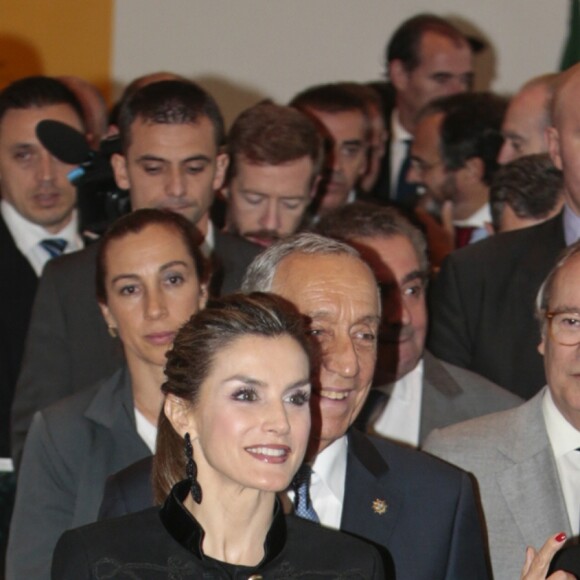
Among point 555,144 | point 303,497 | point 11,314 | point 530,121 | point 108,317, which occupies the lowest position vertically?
point 11,314

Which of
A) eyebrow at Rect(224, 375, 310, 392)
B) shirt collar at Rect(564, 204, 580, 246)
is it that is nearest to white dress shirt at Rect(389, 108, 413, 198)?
shirt collar at Rect(564, 204, 580, 246)

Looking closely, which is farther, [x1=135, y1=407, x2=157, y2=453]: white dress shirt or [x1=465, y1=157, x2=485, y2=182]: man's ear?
[x1=465, y1=157, x2=485, y2=182]: man's ear

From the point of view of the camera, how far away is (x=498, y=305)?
4.37m

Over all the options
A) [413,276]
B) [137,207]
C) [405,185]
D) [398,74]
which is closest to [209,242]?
[137,207]

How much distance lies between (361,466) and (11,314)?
76.6 inches

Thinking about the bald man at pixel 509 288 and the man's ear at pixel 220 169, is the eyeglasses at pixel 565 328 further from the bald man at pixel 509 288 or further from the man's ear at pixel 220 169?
the man's ear at pixel 220 169

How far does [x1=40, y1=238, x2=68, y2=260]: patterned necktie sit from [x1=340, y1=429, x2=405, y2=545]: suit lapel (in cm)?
211

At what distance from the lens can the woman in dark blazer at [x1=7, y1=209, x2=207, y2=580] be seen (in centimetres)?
373

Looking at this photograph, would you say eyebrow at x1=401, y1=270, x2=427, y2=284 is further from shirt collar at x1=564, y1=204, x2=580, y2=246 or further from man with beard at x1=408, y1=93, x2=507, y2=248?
man with beard at x1=408, y1=93, x2=507, y2=248

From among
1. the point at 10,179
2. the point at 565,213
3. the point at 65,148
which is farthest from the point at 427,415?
the point at 10,179

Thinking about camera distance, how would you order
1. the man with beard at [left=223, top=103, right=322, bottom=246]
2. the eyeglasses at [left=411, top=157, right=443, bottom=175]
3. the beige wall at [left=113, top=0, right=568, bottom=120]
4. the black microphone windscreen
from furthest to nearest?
the beige wall at [left=113, top=0, right=568, bottom=120], the eyeglasses at [left=411, top=157, right=443, bottom=175], the man with beard at [left=223, top=103, right=322, bottom=246], the black microphone windscreen

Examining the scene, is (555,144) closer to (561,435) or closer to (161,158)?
(561,435)

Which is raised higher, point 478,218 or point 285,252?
point 285,252

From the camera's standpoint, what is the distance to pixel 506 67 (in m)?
8.21
